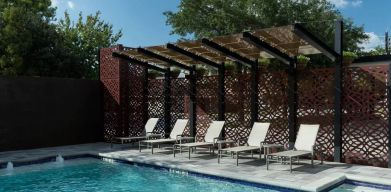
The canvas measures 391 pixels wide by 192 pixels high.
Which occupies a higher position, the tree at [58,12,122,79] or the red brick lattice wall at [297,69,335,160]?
the tree at [58,12,122,79]

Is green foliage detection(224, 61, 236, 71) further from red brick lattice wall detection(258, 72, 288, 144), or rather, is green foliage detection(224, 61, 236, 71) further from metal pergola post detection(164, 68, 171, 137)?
red brick lattice wall detection(258, 72, 288, 144)

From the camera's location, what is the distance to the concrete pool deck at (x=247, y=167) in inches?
304

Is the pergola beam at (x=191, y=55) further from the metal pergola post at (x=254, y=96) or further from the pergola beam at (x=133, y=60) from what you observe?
the pergola beam at (x=133, y=60)

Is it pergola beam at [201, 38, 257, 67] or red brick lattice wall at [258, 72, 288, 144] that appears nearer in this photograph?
pergola beam at [201, 38, 257, 67]

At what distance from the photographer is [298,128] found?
10.5 meters

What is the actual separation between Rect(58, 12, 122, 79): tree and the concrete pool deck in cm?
1148

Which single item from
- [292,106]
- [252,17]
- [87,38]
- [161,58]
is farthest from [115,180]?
[87,38]

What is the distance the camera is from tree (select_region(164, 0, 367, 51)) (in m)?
26.3

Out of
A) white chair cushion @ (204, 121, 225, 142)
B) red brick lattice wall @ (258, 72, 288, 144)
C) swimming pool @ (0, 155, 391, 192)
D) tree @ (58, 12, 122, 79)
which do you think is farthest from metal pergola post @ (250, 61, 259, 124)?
tree @ (58, 12, 122, 79)

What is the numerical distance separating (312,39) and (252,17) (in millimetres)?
18209

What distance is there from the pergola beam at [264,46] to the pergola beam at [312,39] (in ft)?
3.64

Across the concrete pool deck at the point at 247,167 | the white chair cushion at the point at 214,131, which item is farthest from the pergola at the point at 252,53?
the concrete pool deck at the point at 247,167

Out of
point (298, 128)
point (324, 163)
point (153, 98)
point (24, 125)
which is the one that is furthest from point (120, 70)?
point (324, 163)

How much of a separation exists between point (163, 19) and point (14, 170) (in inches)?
886
